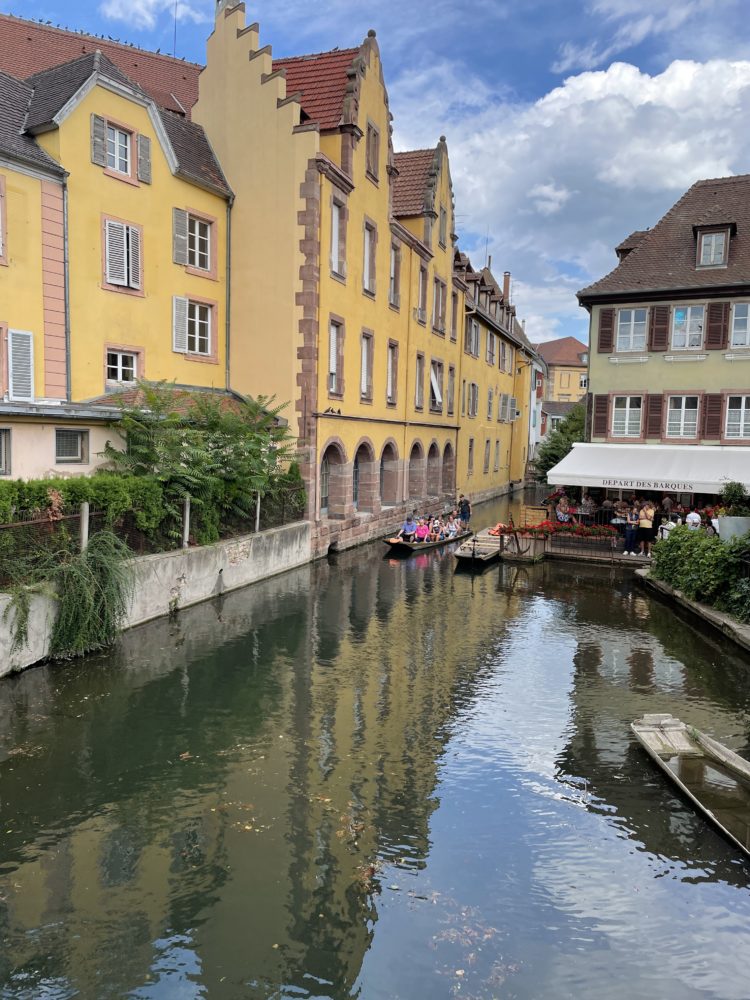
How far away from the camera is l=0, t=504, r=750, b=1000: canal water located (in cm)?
589

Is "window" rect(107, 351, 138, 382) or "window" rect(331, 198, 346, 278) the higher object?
"window" rect(331, 198, 346, 278)

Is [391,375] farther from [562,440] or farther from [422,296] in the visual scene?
[562,440]

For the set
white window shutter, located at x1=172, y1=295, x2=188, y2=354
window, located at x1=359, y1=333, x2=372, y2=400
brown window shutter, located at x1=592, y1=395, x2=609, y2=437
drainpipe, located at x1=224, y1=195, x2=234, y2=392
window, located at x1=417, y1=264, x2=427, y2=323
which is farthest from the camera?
window, located at x1=417, y1=264, x2=427, y2=323

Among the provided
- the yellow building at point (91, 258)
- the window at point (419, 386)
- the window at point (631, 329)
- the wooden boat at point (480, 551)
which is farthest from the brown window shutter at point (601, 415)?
the yellow building at point (91, 258)

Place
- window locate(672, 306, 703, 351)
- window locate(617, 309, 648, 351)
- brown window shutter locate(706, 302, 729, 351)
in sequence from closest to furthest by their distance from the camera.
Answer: brown window shutter locate(706, 302, 729, 351)
window locate(672, 306, 703, 351)
window locate(617, 309, 648, 351)

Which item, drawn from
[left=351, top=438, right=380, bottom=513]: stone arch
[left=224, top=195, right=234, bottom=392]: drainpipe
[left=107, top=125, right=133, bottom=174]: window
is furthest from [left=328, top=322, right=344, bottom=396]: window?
[left=107, top=125, right=133, bottom=174]: window

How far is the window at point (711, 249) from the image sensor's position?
2514cm

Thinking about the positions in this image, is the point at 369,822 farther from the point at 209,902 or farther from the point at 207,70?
the point at 207,70

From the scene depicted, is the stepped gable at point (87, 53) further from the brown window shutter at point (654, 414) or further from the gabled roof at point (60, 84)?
the brown window shutter at point (654, 414)

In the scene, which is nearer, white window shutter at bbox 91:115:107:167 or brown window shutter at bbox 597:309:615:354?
white window shutter at bbox 91:115:107:167

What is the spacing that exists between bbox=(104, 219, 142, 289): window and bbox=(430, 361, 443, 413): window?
54.6 ft

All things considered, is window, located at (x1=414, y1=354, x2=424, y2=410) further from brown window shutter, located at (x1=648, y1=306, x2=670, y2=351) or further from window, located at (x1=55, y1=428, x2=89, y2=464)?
window, located at (x1=55, y1=428, x2=89, y2=464)

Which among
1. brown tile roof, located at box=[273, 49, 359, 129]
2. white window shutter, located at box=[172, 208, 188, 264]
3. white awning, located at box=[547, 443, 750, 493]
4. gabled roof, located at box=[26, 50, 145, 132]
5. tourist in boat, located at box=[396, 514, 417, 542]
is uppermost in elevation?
brown tile roof, located at box=[273, 49, 359, 129]

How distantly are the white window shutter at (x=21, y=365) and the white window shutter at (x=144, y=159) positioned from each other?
5.51m
